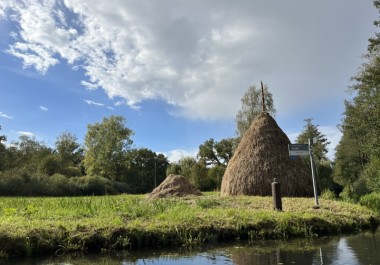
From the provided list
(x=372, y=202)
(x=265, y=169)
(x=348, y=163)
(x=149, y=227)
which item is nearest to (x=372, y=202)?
(x=372, y=202)

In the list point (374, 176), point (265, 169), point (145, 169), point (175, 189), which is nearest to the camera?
point (265, 169)

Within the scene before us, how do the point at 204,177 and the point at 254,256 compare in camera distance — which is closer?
the point at 254,256

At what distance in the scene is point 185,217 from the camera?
10.1 meters

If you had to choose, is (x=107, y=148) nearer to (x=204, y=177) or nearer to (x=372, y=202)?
(x=204, y=177)

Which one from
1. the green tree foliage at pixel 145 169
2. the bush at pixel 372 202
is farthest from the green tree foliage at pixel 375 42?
the green tree foliage at pixel 145 169

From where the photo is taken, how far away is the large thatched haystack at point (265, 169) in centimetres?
1758

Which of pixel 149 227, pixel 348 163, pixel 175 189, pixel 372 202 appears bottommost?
pixel 149 227

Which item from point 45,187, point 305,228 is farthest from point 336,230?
point 45,187

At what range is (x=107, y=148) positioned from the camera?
2067 inches

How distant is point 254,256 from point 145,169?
180 ft

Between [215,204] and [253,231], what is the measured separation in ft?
14.4

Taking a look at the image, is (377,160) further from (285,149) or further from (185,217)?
(185,217)

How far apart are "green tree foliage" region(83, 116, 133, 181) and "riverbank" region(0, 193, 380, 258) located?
40594 mm

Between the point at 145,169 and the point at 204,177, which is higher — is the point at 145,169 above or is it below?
above
